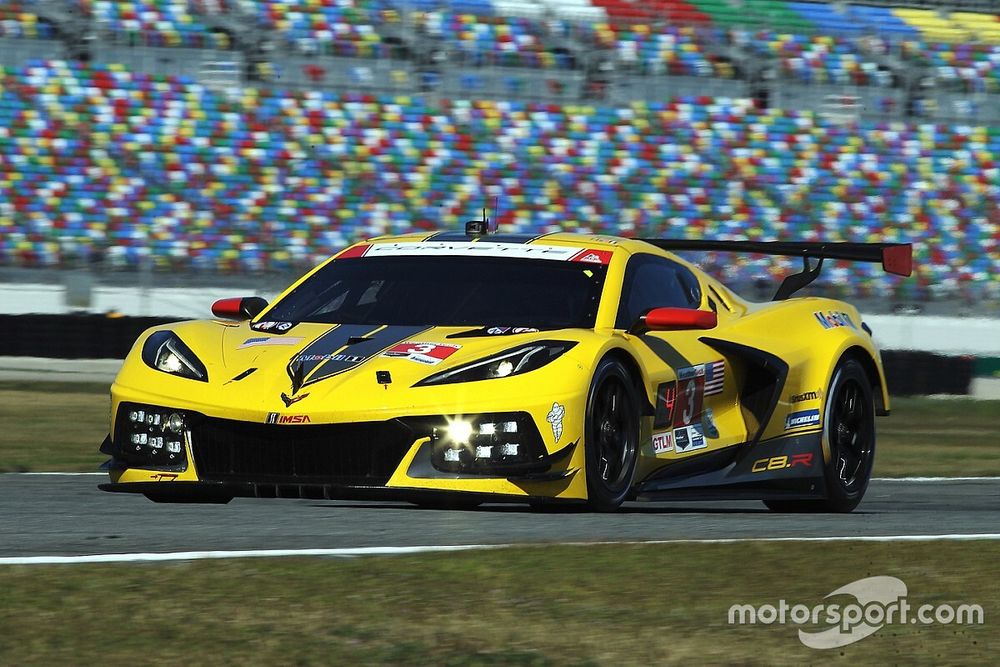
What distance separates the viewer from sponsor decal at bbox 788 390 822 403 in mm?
7078

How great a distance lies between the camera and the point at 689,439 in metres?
6.60

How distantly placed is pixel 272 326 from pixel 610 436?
4.50ft

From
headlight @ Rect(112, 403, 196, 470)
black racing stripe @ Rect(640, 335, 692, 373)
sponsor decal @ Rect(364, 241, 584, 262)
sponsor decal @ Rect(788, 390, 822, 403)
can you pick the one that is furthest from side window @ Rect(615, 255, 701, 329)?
headlight @ Rect(112, 403, 196, 470)

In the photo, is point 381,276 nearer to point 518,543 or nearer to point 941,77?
point 518,543

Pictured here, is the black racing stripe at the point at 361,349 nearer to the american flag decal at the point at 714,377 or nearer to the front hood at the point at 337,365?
the front hood at the point at 337,365

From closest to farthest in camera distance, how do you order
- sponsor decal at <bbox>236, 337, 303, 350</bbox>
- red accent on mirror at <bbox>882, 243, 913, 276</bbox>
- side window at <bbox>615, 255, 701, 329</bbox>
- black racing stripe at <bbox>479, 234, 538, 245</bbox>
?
sponsor decal at <bbox>236, 337, 303, 350</bbox>, side window at <bbox>615, 255, 701, 329</bbox>, black racing stripe at <bbox>479, 234, 538, 245</bbox>, red accent on mirror at <bbox>882, 243, 913, 276</bbox>

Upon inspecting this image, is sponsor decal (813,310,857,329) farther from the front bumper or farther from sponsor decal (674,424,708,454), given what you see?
the front bumper

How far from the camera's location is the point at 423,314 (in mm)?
6371

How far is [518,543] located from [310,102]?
19377 millimetres

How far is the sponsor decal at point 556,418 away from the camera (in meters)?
5.63

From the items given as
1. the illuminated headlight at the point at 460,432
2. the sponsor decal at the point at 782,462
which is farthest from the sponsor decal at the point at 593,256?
the illuminated headlight at the point at 460,432

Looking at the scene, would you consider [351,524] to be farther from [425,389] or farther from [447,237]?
[447,237]

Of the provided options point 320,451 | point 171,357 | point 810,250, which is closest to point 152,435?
point 171,357

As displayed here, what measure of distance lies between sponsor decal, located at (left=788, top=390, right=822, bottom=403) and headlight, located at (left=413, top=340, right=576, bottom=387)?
1.60 meters
